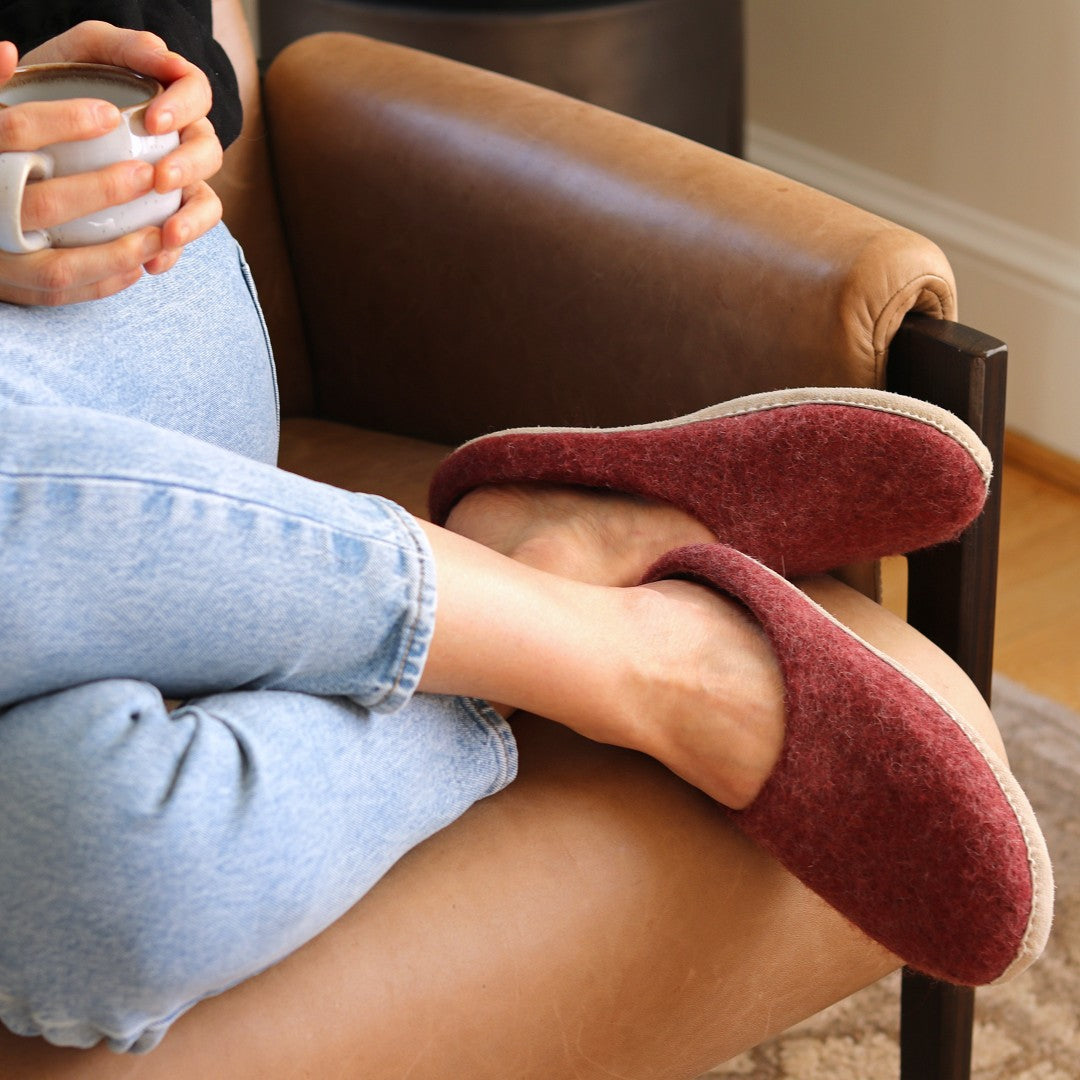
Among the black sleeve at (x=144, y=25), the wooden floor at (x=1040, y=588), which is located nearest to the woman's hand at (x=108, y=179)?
the black sleeve at (x=144, y=25)

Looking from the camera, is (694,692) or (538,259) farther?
(538,259)

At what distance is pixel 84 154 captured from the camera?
0.61 metres

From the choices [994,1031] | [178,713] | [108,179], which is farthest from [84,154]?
[994,1031]

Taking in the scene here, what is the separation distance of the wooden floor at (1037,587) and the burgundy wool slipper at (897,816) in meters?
0.74

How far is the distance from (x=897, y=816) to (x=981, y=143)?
1237 millimetres

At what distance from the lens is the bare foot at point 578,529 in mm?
767

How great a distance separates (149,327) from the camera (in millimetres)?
734

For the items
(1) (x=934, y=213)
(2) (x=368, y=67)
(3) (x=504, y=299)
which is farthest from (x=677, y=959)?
(1) (x=934, y=213)

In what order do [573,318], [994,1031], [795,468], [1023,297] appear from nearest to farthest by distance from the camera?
[795,468], [573,318], [994,1031], [1023,297]

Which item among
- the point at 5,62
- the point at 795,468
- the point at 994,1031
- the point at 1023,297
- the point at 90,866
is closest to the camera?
the point at 90,866

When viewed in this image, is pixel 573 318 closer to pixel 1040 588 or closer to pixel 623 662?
pixel 623 662

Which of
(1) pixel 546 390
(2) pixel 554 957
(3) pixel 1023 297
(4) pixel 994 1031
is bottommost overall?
(4) pixel 994 1031

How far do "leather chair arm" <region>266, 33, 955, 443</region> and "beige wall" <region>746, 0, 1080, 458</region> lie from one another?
0.83 m

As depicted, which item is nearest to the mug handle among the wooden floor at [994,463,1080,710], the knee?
the knee
